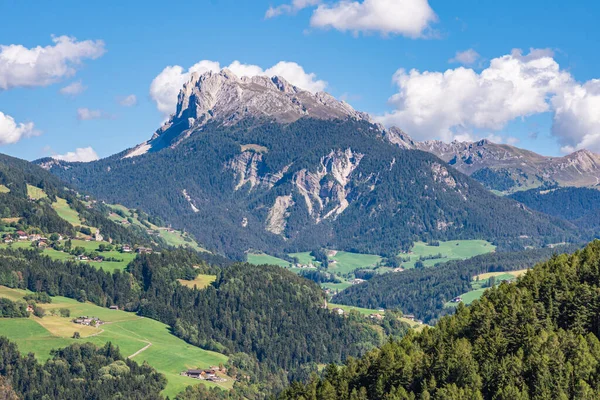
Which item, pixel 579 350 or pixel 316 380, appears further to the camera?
pixel 316 380

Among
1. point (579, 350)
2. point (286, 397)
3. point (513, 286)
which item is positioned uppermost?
point (513, 286)

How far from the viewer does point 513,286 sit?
147 metres

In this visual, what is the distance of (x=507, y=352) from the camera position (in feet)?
409

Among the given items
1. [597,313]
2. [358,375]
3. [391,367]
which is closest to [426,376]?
[391,367]

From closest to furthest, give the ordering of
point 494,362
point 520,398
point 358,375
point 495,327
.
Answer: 1. point 520,398
2. point 494,362
3. point 495,327
4. point 358,375

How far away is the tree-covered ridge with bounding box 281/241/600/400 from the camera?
113 meters

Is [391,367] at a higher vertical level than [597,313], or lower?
lower

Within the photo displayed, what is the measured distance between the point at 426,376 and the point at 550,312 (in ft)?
67.6

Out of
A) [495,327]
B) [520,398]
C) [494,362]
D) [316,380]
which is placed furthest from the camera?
[316,380]

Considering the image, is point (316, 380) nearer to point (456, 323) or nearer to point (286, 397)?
point (286, 397)

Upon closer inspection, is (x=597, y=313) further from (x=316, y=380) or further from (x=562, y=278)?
(x=316, y=380)

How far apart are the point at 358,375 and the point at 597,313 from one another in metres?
36.7

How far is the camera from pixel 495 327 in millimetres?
129000

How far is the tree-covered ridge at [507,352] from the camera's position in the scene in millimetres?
112750
